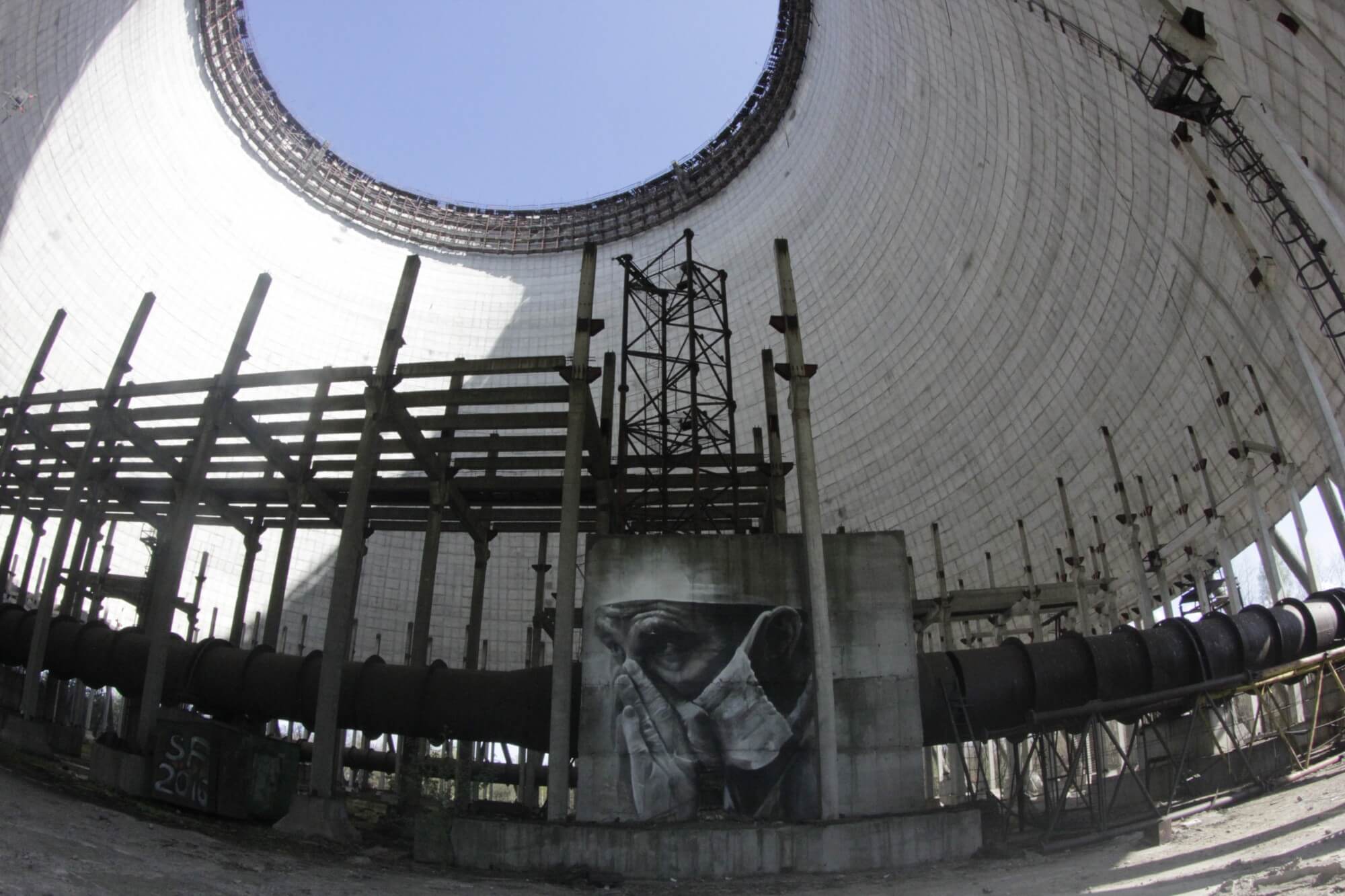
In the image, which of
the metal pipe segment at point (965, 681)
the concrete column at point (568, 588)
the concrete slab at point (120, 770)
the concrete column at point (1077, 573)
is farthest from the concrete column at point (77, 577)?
the concrete column at point (1077, 573)

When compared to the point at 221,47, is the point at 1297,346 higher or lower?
lower

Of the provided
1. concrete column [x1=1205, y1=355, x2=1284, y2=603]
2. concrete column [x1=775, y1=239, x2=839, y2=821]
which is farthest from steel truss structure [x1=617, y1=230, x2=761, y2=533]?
concrete column [x1=1205, y1=355, x2=1284, y2=603]

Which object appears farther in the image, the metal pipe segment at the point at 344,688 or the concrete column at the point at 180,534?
the concrete column at the point at 180,534

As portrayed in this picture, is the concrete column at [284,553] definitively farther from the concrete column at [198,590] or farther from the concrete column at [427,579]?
the concrete column at [198,590]

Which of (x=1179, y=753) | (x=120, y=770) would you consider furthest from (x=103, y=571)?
(x=1179, y=753)

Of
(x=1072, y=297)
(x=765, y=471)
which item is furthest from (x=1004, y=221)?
(x=765, y=471)

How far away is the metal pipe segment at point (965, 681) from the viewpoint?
1664 centimetres

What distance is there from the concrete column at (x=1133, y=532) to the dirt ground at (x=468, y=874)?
503 inches

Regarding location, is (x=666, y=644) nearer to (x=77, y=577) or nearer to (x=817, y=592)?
(x=817, y=592)

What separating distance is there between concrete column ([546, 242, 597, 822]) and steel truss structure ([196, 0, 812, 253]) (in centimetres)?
2049

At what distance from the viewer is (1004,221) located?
1103 inches

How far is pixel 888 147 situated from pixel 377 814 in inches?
920

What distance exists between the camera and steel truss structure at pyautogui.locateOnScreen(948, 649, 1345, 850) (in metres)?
15.1

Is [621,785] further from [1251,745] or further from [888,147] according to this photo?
[888,147]
